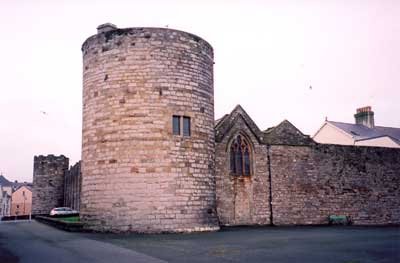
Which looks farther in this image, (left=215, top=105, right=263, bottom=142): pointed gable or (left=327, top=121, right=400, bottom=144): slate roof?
(left=327, top=121, right=400, bottom=144): slate roof

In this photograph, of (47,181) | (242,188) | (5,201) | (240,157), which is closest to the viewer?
(242,188)

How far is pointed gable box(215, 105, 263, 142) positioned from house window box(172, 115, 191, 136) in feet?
12.9

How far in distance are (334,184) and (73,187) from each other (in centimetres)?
1737

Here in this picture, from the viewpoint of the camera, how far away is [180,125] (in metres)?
15.7

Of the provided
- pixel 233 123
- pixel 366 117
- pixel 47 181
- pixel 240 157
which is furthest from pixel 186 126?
pixel 366 117

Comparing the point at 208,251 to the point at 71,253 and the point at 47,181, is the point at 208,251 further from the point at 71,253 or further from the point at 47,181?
the point at 47,181

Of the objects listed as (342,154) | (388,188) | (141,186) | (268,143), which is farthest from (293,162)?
(141,186)

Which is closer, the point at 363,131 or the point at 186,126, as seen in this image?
the point at 186,126

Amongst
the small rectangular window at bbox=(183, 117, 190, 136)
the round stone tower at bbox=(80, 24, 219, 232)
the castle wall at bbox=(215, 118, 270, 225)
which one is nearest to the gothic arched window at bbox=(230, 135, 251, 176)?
the castle wall at bbox=(215, 118, 270, 225)

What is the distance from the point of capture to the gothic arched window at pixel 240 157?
20.0 m

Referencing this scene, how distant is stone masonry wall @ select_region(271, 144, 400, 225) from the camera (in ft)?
68.5

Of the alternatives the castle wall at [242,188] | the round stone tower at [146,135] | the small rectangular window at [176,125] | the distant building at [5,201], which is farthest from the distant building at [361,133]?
the distant building at [5,201]

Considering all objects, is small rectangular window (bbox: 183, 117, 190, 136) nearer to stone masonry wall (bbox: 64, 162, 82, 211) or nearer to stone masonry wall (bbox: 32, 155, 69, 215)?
stone masonry wall (bbox: 64, 162, 82, 211)

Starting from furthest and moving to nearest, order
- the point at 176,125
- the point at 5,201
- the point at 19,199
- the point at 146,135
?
the point at 19,199 < the point at 5,201 < the point at 176,125 < the point at 146,135
